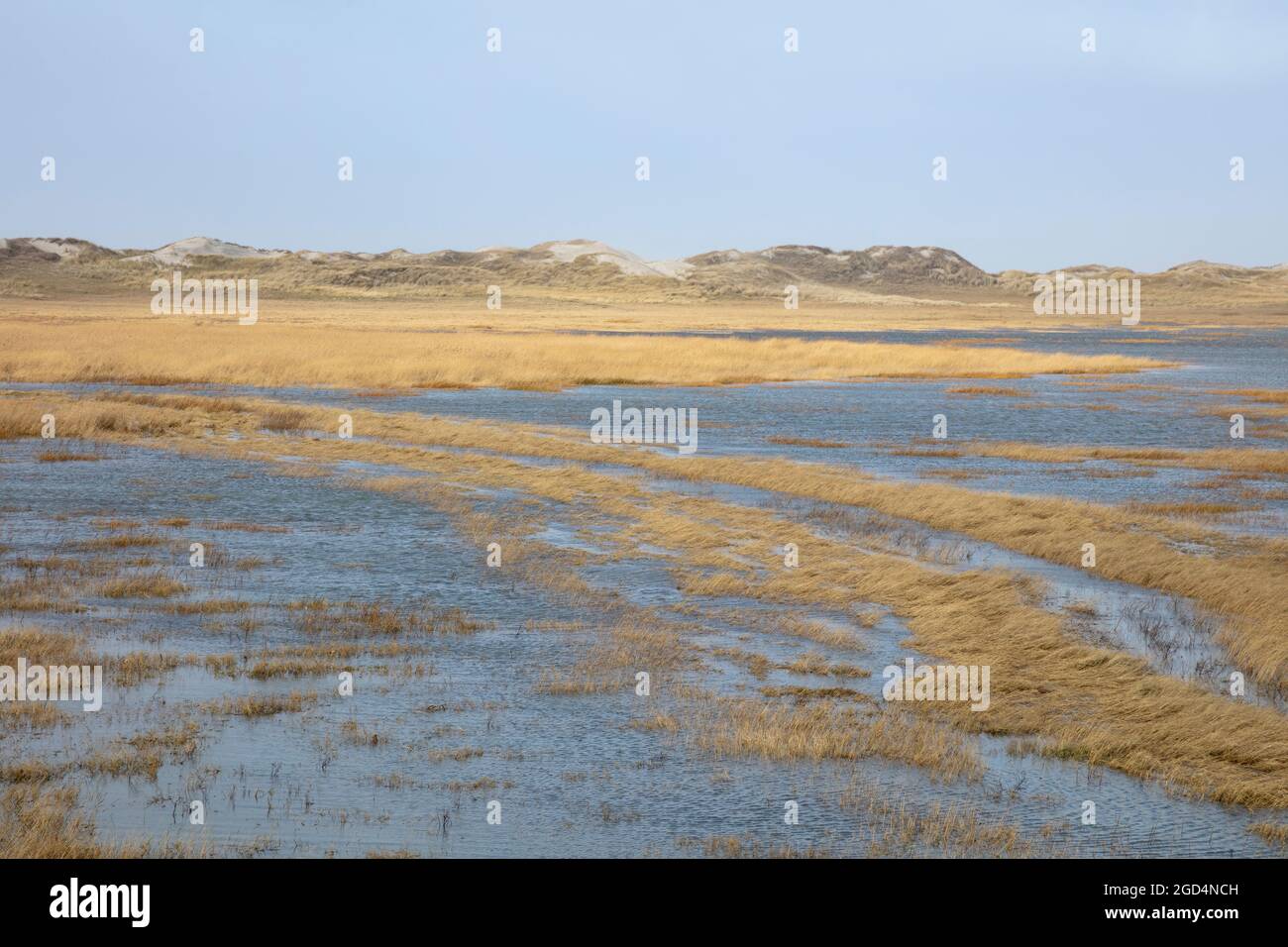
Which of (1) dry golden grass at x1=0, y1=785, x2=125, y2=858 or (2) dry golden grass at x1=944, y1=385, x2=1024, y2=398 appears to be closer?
(1) dry golden grass at x1=0, y1=785, x2=125, y2=858

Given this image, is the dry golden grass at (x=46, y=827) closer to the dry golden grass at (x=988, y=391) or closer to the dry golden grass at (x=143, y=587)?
the dry golden grass at (x=143, y=587)

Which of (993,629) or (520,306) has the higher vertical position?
(520,306)

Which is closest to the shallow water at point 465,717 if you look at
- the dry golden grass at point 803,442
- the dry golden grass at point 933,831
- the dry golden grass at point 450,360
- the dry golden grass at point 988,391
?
the dry golden grass at point 933,831

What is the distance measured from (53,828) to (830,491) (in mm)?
18820

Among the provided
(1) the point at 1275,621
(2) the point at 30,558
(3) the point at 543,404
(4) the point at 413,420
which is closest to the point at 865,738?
(1) the point at 1275,621

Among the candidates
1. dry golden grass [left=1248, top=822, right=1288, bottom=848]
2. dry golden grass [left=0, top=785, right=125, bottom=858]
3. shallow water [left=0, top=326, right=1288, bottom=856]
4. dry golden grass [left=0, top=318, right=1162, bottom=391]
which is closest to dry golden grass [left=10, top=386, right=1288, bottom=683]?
shallow water [left=0, top=326, right=1288, bottom=856]

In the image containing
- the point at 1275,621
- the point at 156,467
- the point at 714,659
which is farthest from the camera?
the point at 156,467

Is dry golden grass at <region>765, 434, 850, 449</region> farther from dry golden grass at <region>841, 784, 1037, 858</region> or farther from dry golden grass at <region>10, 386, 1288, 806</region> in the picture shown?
dry golden grass at <region>841, 784, 1037, 858</region>

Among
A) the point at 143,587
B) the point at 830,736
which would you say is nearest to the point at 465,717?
the point at 830,736

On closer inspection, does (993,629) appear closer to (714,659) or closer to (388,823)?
(714,659)

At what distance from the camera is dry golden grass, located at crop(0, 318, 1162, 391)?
5081 centimetres

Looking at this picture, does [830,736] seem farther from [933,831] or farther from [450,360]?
[450,360]

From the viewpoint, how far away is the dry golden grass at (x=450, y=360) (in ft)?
167

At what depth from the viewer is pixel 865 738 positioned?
11648mm
